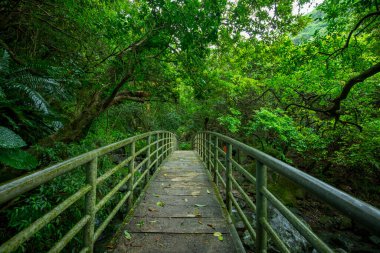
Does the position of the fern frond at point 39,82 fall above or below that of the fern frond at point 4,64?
below

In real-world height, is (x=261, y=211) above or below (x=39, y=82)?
below

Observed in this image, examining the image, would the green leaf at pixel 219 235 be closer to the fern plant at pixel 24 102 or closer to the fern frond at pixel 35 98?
the fern plant at pixel 24 102

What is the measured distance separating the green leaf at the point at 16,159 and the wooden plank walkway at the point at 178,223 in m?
1.58

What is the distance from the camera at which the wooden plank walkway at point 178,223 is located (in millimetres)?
2387

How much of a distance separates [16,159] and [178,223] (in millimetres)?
2329

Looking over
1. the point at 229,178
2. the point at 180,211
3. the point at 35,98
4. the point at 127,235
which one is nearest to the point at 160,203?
the point at 180,211

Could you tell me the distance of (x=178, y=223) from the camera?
2912 millimetres

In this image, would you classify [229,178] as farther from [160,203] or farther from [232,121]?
[232,121]

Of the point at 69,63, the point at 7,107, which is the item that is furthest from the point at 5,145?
the point at 69,63

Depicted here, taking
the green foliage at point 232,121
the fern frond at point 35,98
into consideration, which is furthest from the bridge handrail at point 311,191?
the green foliage at point 232,121

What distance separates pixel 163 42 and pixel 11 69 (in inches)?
114

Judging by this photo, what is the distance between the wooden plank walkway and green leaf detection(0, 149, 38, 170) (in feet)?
5.19

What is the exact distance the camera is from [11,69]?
3.97 meters

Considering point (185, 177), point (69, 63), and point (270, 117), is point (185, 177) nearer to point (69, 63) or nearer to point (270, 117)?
point (69, 63)
